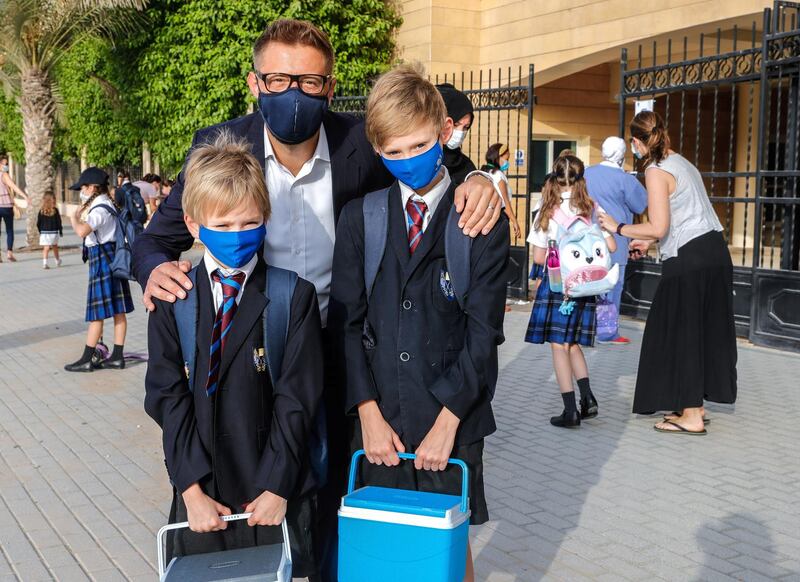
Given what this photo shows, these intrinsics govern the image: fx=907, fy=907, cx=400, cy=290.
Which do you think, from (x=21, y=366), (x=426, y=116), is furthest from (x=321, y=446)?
(x=21, y=366)

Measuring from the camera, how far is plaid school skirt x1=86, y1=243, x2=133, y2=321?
8109 millimetres

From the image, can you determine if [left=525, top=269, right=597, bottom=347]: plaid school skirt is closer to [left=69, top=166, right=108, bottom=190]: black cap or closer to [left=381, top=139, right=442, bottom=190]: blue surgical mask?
[left=381, top=139, right=442, bottom=190]: blue surgical mask

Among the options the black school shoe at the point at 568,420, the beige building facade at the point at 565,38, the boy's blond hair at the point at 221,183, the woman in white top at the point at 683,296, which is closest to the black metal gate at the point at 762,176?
the woman in white top at the point at 683,296

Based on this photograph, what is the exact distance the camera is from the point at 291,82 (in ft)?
9.00

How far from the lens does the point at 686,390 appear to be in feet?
19.6

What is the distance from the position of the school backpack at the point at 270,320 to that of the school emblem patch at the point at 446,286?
42 centimetres

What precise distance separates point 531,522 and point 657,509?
703 mm

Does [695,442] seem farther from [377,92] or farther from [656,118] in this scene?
[377,92]

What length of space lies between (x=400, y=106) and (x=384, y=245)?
1.34 feet

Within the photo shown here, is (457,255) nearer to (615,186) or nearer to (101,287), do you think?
(101,287)

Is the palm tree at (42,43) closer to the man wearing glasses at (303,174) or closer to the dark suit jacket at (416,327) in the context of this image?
the man wearing glasses at (303,174)

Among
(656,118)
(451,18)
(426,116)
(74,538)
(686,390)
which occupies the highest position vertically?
(451,18)

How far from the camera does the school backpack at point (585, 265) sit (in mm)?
6016

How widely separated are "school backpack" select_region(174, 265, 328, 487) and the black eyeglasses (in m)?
0.56
